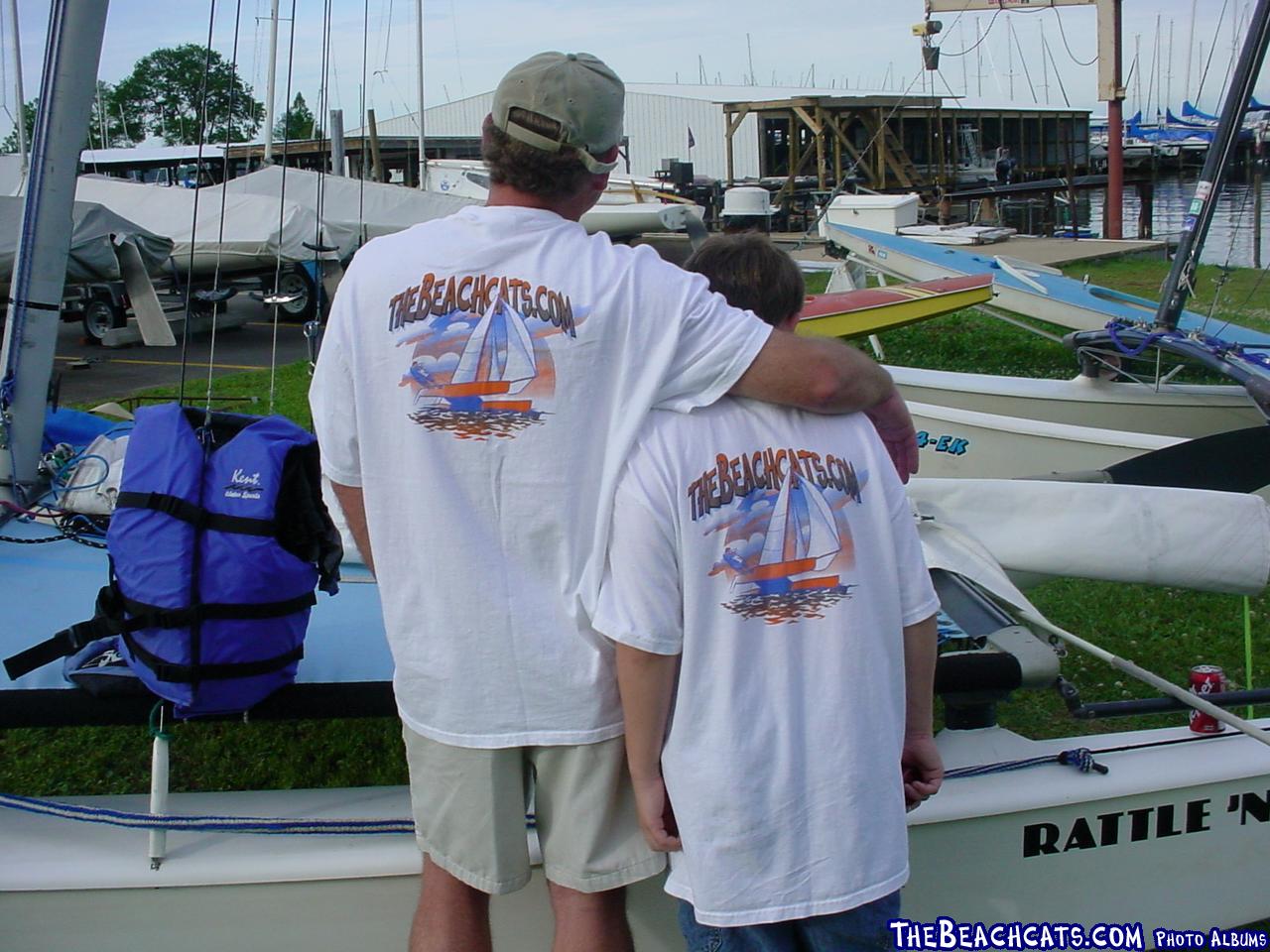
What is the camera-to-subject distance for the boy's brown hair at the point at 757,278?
6.01 ft

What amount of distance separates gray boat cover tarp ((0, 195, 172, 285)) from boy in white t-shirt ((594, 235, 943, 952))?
35.0ft

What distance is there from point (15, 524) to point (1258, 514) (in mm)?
3582

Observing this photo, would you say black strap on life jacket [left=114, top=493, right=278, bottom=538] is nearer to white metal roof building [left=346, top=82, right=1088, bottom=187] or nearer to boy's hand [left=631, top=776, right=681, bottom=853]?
boy's hand [left=631, top=776, right=681, bottom=853]

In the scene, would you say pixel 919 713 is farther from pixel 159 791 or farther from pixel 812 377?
pixel 159 791

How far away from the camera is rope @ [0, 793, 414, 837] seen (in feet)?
8.27

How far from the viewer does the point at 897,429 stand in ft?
6.98

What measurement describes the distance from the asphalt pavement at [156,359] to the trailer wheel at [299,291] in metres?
0.24

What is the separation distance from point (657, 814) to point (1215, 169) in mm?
6856

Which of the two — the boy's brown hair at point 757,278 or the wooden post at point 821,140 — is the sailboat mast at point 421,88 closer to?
the wooden post at point 821,140

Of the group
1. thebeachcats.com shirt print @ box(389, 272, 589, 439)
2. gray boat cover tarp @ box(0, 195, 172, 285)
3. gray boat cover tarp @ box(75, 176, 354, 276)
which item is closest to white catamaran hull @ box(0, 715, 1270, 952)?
thebeachcats.com shirt print @ box(389, 272, 589, 439)

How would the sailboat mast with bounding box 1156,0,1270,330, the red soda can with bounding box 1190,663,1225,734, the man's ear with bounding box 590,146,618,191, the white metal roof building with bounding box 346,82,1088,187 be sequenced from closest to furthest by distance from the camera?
the man's ear with bounding box 590,146,618,191
the red soda can with bounding box 1190,663,1225,734
the sailboat mast with bounding box 1156,0,1270,330
the white metal roof building with bounding box 346,82,1088,187

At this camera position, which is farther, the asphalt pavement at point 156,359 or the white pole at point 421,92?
the white pole at point 421,92

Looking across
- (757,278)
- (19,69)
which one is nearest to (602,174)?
(757,278)

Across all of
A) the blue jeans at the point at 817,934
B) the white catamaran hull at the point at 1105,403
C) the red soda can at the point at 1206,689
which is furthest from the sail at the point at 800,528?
the white catamaran hull at the point at 1105,403
